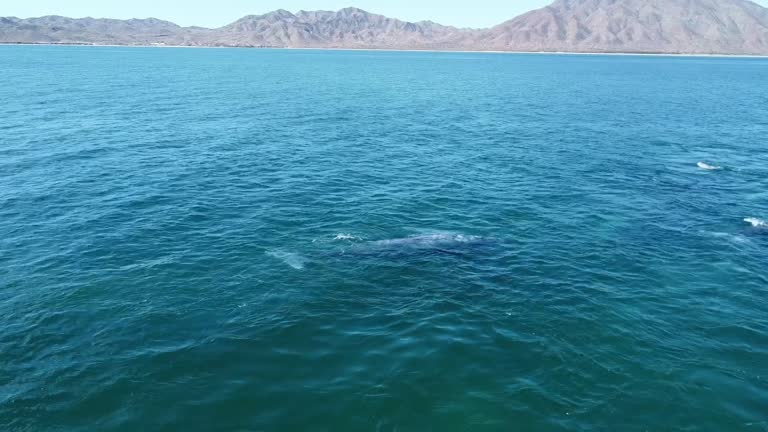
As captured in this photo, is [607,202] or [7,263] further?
[607,202]

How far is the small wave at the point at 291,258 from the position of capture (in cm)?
4625

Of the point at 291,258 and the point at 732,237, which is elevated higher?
the point at 291,258

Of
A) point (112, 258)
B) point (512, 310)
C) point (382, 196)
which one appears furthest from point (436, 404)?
point (382, 196)

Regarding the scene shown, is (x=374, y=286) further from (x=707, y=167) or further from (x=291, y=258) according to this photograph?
(x=707, y=167)

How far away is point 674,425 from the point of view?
1099 inches

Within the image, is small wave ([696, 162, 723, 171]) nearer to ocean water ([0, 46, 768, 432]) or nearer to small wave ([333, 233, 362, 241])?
ocean water ([0, 46, 768, 432])

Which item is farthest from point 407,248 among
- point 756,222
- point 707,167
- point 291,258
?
point 707,167

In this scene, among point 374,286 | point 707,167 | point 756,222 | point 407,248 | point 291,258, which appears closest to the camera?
point 374,286

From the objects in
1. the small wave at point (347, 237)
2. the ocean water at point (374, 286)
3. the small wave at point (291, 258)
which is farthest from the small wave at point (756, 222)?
the small wave at point (291, 258)

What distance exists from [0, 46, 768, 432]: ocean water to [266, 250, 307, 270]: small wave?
205 mm

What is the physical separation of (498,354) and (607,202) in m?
38.1

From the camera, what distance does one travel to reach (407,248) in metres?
49.7

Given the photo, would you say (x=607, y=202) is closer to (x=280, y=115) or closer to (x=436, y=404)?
(x=436, y=404)

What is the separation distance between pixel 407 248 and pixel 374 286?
8.13 metres
